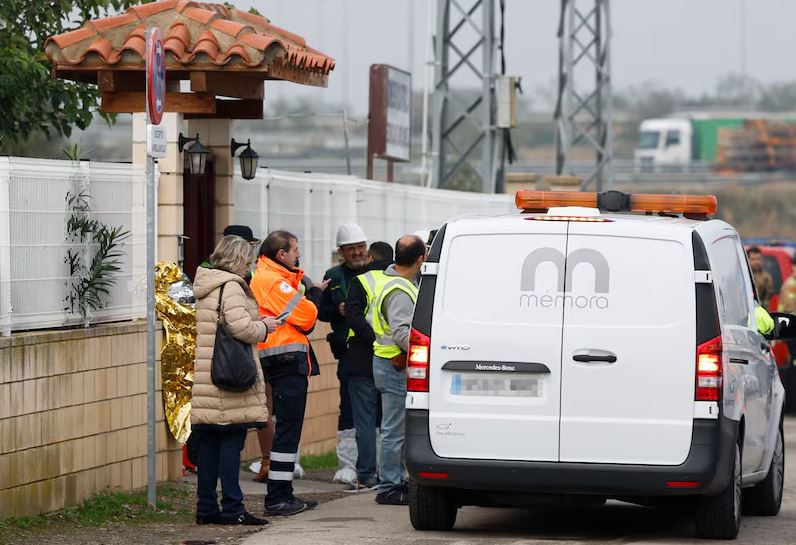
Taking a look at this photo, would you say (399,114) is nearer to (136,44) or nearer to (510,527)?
(136,44)

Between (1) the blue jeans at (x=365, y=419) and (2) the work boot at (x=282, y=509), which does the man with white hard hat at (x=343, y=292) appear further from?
(2) the work boot at (x=282, y=509)

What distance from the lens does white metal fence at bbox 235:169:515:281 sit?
15039 millimetres

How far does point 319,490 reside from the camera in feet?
42.3

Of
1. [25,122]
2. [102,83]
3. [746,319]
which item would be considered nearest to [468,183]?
[25,122]

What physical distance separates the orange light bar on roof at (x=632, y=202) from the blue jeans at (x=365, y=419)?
97.2 inches

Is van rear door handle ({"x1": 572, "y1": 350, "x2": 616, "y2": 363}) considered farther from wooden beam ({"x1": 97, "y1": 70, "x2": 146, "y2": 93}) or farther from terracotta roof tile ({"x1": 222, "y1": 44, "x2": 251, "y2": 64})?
wooden beam ({"x1": 97, "y1": 70, "x2": 146, "y2": 93})

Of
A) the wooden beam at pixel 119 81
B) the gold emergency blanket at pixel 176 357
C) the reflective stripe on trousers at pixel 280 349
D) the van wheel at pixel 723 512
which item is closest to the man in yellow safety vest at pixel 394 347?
the reflective stripe on trousers at pixel 280 349

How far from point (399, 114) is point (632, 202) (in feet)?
38.5

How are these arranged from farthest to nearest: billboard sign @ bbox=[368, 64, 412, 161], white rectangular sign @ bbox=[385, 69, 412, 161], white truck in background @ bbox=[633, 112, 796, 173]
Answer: white truck in background @ bbox=[633, 112, 796, 173]
white rectangular sign @ bbox=[385, 69, 412, 161]
billboard sign @ bbox=[368, 64, 412, 161]

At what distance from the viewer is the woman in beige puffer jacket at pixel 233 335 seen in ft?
33.3

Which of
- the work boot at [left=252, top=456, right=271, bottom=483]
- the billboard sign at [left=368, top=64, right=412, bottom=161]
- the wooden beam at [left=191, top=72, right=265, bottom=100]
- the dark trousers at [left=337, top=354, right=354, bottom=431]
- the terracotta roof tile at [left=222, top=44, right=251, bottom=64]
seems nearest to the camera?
the terracotta roof tile at [left=222, top=44, right=251, bottom=64]

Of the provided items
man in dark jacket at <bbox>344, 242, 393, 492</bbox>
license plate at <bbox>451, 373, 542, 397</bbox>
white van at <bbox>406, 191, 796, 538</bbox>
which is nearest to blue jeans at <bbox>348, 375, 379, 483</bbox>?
man in dark jacket at <bbox>344, 242, 393, 492</bbox>

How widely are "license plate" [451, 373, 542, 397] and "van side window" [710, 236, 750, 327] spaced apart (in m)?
1.07

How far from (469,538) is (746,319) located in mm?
2145
